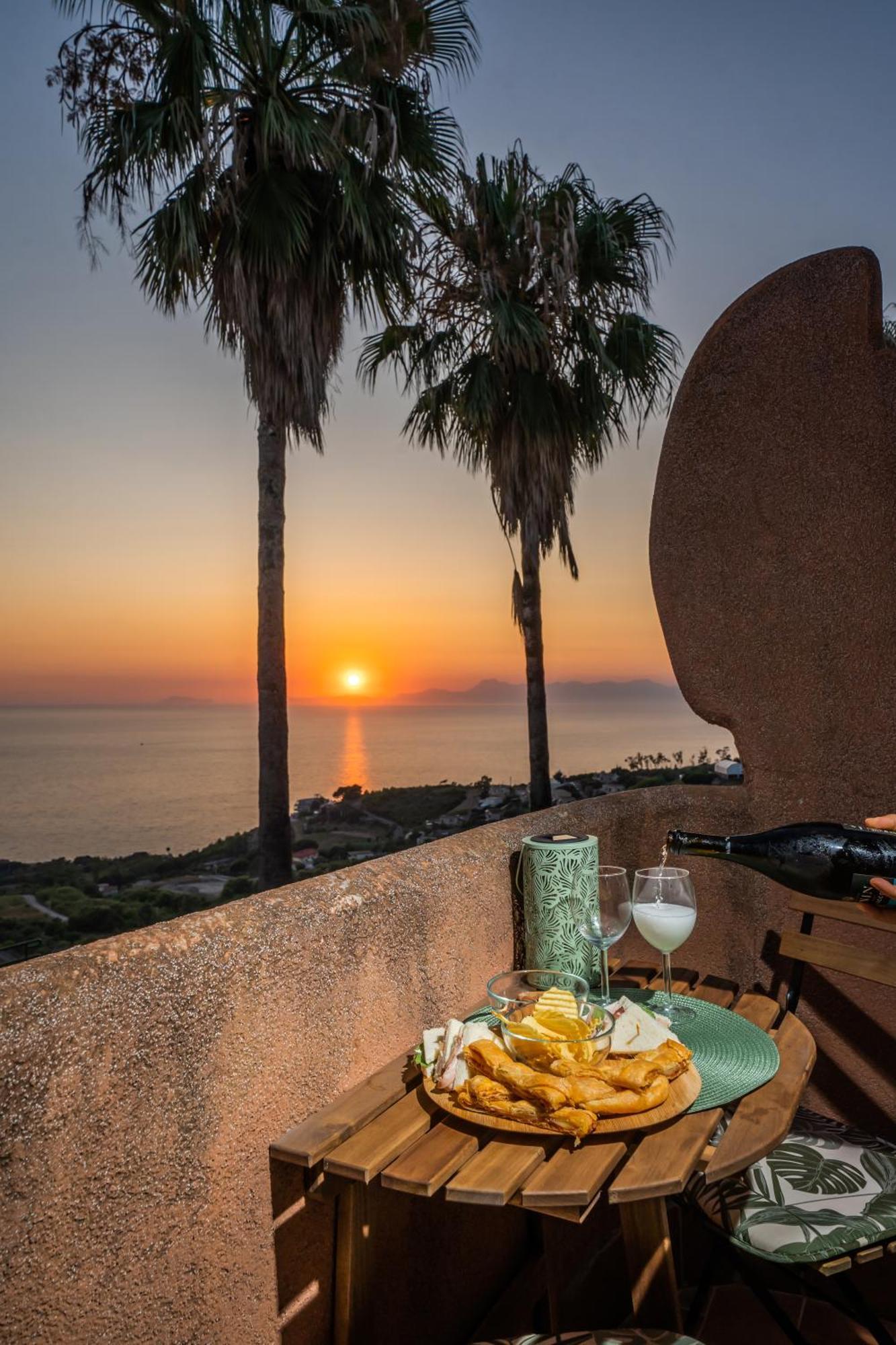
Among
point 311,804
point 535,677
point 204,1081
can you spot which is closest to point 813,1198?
point 204,1081

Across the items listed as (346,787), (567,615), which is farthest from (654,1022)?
(346,787)

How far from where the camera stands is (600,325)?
26.9 feet

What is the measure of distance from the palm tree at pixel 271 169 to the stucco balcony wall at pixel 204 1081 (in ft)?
17.5

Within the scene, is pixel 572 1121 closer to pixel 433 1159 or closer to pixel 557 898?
pixel 433 1159

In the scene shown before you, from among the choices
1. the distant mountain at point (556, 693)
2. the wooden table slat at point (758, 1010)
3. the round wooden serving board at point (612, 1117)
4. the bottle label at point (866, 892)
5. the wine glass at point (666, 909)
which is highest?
the distant mountain at point (556, 693)

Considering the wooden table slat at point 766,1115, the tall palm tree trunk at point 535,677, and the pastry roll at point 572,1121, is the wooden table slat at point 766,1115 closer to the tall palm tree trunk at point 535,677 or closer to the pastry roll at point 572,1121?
the pastry roll at point 572,1121

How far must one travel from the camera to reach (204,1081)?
3.93 ft

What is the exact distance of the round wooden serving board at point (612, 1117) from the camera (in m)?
1.21

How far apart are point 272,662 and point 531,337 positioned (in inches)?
149

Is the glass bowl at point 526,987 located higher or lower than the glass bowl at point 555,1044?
higher

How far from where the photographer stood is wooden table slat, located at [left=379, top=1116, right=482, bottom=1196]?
114 centimetres

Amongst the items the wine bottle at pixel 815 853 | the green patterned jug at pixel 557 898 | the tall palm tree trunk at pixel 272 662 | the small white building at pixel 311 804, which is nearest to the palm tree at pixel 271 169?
the tall palm tree trunk at pixel 272 662

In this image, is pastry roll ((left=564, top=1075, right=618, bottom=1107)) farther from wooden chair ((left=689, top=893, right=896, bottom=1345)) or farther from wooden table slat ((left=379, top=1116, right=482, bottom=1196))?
wooden chair ((left=689, top=893, right=896, bottom=1345))

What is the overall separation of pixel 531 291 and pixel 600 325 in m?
0.75
